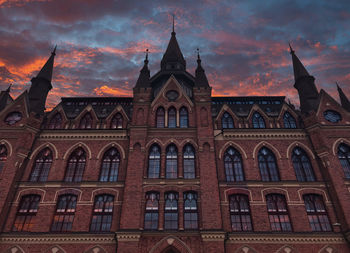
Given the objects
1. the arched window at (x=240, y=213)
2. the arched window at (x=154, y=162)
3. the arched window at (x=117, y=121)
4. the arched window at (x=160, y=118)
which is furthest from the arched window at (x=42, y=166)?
the arched window at (x=240, y=213)

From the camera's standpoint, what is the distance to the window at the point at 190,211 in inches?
782

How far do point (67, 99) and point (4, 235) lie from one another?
664 inches

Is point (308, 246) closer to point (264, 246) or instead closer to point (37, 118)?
point (264, 246)

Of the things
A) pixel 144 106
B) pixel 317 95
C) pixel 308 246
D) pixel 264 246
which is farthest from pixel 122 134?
pixel 317 95

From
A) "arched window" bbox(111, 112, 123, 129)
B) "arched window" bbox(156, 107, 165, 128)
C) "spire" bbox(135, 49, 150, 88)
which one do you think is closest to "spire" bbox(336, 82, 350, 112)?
"arched window" bbox(156, 107, 165, 128)

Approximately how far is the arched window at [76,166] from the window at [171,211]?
8778mm

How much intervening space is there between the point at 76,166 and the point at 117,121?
251 inches

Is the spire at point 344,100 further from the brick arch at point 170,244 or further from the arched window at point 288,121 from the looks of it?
the brick arch at point 170,244

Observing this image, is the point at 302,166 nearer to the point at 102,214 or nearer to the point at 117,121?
the point at 102,214

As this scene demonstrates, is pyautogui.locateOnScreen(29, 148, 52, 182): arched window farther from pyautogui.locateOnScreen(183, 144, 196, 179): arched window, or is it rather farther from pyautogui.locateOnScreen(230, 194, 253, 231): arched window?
pyautogui.locateOnScreen(230, 194, 253, 231): arched window

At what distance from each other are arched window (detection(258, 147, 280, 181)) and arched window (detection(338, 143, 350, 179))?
6.14 meters

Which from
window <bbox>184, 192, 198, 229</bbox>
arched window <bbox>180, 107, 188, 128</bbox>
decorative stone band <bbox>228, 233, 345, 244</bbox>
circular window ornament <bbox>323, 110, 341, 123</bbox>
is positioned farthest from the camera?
arched window <bbox>180, 107, 188, 128</bbox>

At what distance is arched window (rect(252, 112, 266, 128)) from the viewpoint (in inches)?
A: 1032

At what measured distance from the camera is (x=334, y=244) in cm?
1898
